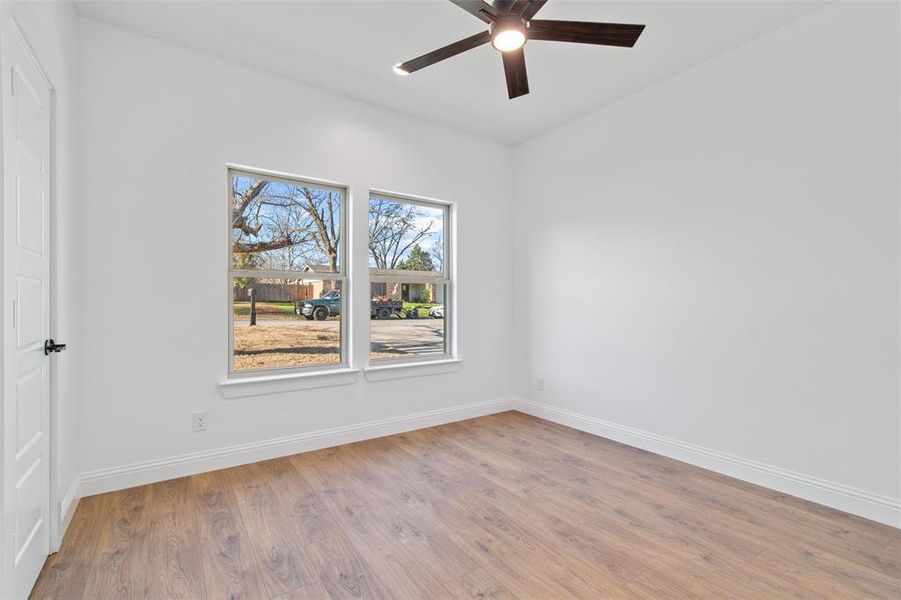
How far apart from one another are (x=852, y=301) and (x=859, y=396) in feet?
1.77

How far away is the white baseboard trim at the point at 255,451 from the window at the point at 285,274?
1.86 feet

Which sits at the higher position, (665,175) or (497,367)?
(665,175)

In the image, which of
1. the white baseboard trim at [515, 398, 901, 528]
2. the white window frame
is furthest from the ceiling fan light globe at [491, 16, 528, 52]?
the white baseboard trim at [515, 398, 901, 528]

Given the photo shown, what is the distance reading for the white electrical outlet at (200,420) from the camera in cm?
293

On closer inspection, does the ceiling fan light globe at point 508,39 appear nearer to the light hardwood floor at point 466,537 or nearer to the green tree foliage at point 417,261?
the green tree foliage at point 417,261

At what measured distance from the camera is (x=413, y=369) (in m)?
3.97

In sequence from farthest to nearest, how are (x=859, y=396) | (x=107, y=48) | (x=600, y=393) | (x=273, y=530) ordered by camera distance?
(x=600, y=393) < (x=107, y=48) < (x=859, y=396) < (x=273, y=530)

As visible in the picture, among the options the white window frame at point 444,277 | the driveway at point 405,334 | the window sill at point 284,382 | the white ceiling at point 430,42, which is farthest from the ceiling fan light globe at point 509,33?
the window sill at point 284,382

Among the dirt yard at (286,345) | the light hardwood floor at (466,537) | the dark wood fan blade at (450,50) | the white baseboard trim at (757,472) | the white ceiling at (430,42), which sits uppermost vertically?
the white ceiling at (430,42)

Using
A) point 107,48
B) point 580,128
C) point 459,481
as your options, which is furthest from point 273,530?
point 580,128

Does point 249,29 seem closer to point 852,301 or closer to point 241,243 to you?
point 241,243

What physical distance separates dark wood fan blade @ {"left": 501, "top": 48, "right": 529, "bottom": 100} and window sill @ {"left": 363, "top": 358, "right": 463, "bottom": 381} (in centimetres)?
242

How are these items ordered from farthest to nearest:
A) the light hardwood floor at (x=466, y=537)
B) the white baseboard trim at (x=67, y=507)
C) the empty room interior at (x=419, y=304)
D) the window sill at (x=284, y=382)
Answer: the window sill at (x=284, y=382), the white baseboard trim at (x=67, y=507), the empty room interior at (x=419, y=304), the light hardwood floor at (x=466, y=537)

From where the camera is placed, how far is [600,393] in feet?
12.4
